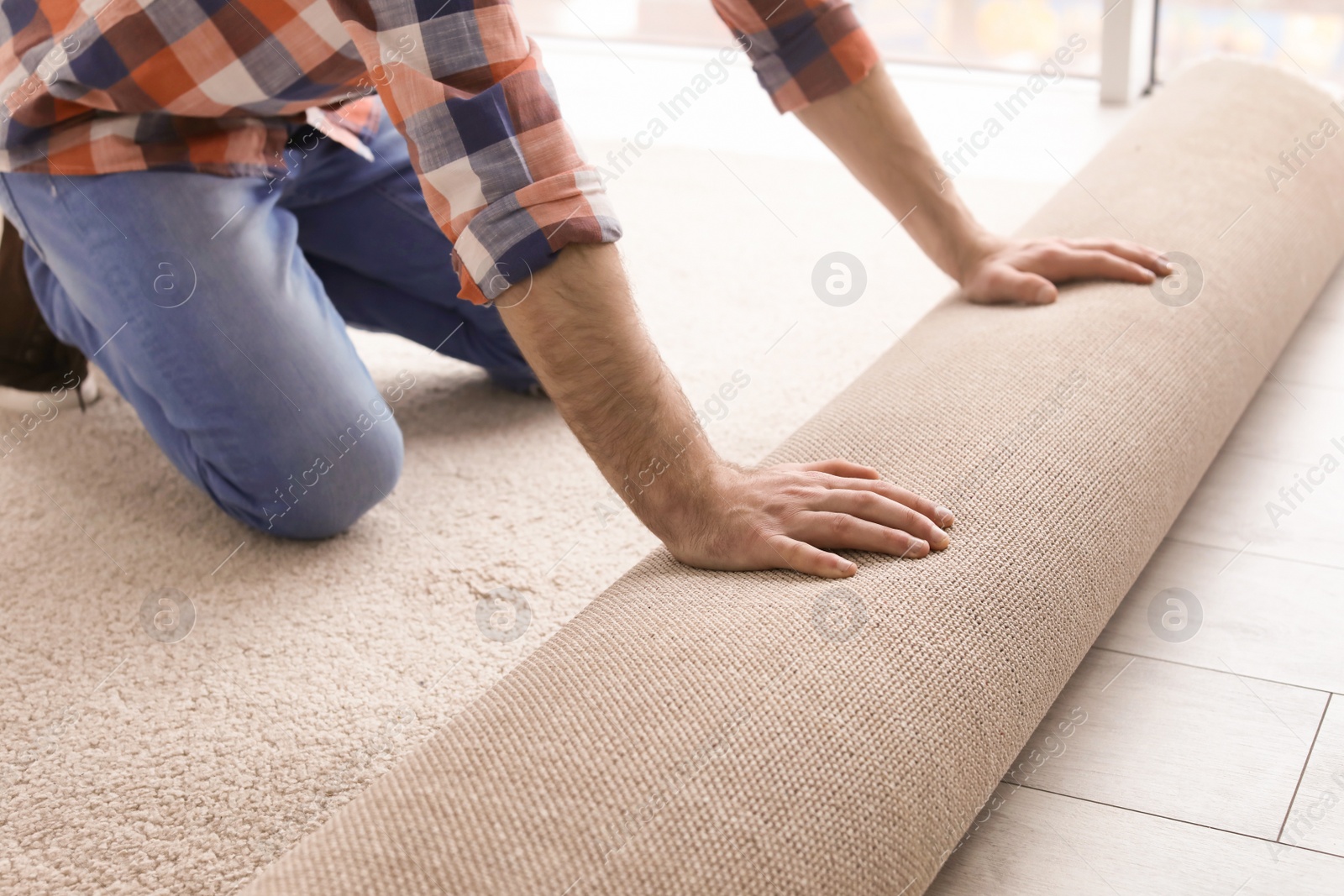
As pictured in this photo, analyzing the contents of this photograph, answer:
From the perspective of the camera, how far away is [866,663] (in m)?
0.81

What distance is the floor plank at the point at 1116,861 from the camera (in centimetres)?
87

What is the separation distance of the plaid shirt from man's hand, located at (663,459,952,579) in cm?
24

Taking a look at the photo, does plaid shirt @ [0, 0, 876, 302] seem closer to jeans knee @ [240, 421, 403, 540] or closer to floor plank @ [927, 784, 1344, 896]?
jeans knee @ [240, 421, 403, 540]

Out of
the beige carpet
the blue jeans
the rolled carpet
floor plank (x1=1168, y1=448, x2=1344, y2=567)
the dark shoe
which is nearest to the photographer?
the rolled carpet

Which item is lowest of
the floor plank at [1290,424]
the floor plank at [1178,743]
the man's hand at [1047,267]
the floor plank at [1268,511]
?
the floor plank at [1290,424]

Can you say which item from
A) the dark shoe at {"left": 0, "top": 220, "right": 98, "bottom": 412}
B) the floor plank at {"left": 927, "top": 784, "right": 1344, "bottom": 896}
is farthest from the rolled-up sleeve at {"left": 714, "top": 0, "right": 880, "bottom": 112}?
the dark shoe at {"left": 0, "top": 220, "right": 98, "bottom": 412}

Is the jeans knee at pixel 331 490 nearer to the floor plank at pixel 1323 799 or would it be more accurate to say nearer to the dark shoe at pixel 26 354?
the dark shoe at pixel 26 354

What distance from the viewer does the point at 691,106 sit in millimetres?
2727

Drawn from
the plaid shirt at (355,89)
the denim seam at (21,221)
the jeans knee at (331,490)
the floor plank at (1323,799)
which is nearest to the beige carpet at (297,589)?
the jeans knee at (331,490)

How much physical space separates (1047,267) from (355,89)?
805 mm

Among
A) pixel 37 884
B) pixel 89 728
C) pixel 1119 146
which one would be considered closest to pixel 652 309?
pixel 1119 146

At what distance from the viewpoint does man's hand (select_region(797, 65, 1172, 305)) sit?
1.25 meters

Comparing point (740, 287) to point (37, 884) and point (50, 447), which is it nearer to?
point (50, 447)

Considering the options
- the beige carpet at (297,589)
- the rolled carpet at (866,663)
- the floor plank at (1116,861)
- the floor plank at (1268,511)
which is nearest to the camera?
the rolled carpet at (866,663)
